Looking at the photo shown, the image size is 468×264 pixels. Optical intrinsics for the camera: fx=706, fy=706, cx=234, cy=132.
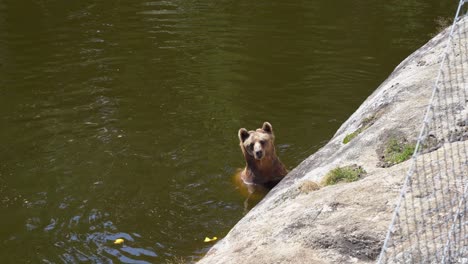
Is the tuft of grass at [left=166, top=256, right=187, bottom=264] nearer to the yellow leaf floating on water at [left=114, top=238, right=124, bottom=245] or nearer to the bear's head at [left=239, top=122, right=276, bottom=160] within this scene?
the yellow leaf floating on water at [left=114, top=238, right=124, bottom=245]

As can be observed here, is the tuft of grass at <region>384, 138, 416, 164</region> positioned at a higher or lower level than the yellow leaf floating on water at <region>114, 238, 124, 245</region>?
higher

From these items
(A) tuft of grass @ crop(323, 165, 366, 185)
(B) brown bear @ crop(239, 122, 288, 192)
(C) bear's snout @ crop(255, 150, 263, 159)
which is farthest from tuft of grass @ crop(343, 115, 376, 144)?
(B) brown bear @ crop(239, 122, 288, 192)

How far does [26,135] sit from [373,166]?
8.52 m

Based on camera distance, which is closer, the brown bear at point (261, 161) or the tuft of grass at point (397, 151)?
the tuft of grass at point (397, 151)

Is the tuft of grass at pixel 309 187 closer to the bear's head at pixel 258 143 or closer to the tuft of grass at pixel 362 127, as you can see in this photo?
the tuft of grass at pixel 362 127

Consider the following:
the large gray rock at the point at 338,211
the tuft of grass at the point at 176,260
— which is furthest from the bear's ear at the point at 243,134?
the tuft of grass at the point at 176,260

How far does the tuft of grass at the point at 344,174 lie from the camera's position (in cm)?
813

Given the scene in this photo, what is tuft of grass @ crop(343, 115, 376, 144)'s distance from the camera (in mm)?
9859

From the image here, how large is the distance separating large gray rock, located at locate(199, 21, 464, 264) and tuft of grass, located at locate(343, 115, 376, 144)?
0.38 ft

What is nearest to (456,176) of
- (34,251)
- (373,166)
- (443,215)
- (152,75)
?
(443,215)

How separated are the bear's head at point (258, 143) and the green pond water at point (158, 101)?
0.79 m

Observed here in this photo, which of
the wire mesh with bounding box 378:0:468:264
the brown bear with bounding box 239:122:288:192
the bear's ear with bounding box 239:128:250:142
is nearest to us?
the wire mesh with bounding box 378:0:468:264

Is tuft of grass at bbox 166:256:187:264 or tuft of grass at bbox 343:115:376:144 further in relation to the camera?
tuft of grass at bbox 343:115:376:144

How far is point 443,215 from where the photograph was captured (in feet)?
20.9
